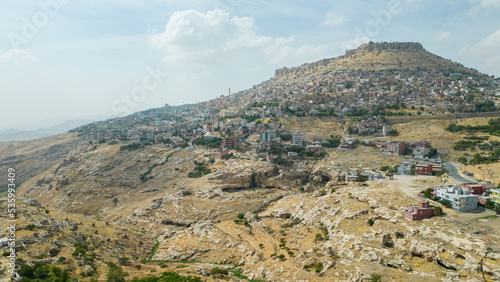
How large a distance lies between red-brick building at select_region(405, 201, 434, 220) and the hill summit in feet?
349

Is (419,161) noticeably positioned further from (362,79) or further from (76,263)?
(362,79)

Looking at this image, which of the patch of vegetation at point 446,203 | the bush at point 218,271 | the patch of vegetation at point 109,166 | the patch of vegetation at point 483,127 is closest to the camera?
the bush at point 218,271

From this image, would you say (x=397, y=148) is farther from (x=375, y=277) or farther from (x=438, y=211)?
(x=375, y=277)

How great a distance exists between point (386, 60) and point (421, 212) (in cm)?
11670

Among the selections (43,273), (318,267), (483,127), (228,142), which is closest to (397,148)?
(483,127)

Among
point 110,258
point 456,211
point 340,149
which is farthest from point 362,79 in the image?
point 110,258

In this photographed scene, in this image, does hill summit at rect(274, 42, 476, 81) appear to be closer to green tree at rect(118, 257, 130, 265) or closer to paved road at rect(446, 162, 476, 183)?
paved road at rect(446, 162, 476, 183)

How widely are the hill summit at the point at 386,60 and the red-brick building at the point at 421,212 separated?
106 meters

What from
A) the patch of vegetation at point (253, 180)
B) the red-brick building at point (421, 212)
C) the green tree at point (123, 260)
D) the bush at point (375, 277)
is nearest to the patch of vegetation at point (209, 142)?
the patch of vegetation at point (253, 180)

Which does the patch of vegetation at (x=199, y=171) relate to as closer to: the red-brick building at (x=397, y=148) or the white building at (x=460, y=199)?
the red-brick building at (x=397, y=148)

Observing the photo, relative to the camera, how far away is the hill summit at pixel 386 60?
115m

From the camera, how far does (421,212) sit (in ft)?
71.8

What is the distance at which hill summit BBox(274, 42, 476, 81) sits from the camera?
377 feet

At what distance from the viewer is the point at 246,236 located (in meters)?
28.0
